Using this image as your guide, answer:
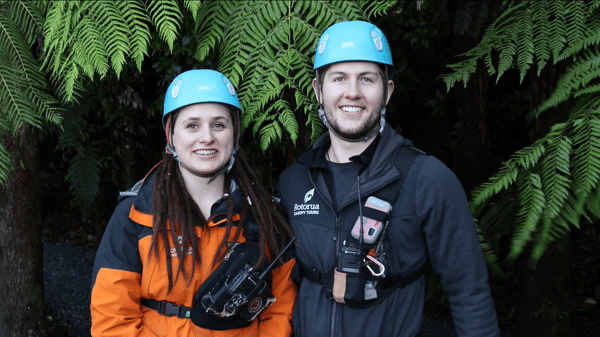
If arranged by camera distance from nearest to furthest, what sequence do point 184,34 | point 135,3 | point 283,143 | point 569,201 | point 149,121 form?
point 569,201 < point 135,3 < point 184,34 < point 283,143 < point 149,121

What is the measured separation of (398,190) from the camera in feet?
7.90

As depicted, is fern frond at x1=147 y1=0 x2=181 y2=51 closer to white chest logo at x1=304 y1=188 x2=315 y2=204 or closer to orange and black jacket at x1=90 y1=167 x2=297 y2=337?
orange and black jacket at x1=90 y1=167 x2=297 y2=337

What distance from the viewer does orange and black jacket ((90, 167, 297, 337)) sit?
2.34 meters

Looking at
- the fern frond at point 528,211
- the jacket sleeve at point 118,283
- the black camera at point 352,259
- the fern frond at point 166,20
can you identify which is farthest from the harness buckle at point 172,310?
the fern frond at point 528,211

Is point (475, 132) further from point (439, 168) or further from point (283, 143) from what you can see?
point (439, 168)

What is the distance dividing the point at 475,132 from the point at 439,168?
4534 millimetres

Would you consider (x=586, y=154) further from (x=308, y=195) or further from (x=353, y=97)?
(x=308, y=195)

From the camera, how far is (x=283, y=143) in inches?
169

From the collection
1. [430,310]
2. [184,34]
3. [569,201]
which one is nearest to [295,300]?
[569,201]

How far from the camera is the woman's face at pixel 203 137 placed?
2.54 m

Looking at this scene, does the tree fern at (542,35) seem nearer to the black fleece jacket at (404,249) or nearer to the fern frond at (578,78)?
the fern frond at (578,78)

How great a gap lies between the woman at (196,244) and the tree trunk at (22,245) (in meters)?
1.56

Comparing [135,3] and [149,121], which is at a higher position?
[135,3]

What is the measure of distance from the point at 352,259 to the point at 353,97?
32.0 inches
